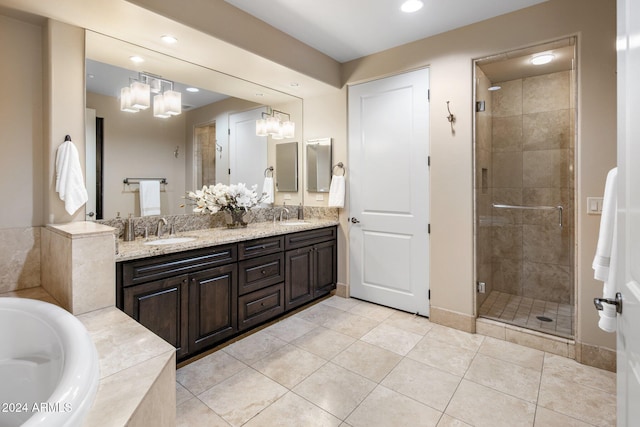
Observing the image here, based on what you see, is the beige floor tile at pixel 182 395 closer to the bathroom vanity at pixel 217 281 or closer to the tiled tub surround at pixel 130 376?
the bathroom vanity at pixel 217 281

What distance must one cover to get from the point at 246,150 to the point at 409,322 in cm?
237

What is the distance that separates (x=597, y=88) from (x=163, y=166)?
10.9ft

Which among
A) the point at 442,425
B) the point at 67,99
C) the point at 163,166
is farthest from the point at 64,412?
the point at 163,166

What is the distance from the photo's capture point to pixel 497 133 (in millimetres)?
3676

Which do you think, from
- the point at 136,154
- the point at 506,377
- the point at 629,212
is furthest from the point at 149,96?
the point at 506,377

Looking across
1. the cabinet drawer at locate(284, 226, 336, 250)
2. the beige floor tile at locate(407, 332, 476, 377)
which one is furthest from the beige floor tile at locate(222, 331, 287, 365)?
the beige floor tile at locate(407, 332, 476, 377)

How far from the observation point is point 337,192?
3465 mm

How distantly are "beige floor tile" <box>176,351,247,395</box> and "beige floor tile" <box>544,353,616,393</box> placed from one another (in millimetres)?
2143

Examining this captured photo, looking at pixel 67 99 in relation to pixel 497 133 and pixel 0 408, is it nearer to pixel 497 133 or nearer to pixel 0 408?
pixel 0 408

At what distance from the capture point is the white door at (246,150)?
323 centimetres

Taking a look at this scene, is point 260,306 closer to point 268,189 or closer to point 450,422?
point 268,189

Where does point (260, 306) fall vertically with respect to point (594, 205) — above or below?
below

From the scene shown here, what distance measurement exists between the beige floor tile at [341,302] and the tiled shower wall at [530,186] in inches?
53.7

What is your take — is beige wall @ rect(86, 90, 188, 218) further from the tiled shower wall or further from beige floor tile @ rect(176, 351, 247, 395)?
the tiled shower wall
